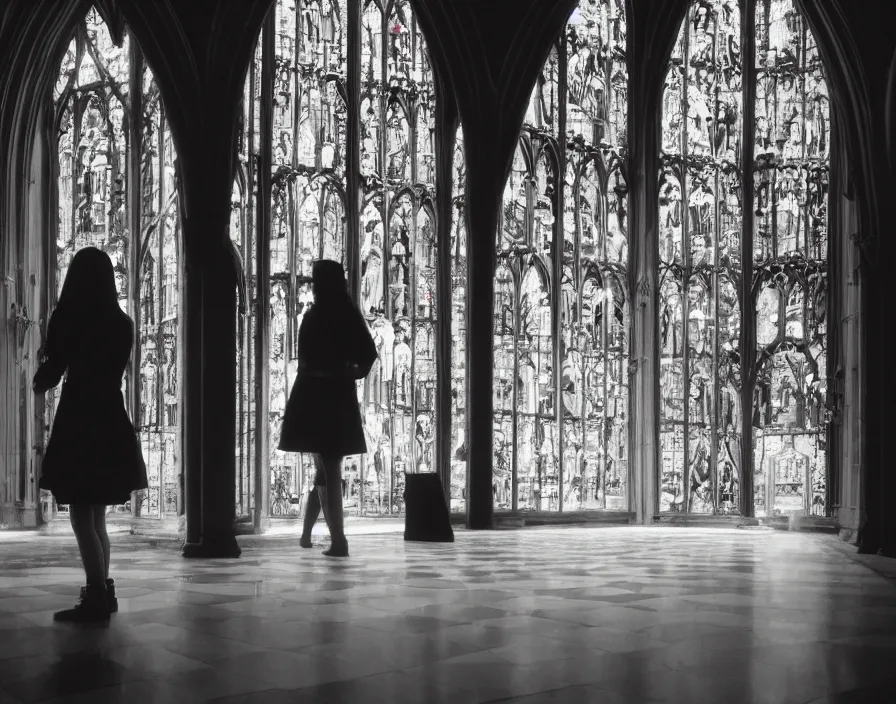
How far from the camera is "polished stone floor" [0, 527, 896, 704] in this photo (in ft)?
11.0

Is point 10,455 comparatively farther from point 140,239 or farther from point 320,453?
point 320,453

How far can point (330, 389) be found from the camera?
7.56m

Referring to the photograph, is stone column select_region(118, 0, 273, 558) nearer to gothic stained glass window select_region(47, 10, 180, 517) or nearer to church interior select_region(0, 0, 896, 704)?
church interior select_region(0, 0, 896, 704)

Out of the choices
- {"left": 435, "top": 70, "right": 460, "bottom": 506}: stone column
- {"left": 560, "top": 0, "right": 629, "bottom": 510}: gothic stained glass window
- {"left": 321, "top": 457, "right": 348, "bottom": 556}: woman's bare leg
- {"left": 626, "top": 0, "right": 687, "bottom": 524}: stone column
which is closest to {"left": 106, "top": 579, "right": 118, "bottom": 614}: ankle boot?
{"left": 321, "top": 457, "right": 348, "bottom": 556}: woman's bare leg

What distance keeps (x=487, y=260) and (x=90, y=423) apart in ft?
24.3

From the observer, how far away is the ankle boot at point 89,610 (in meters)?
4.64

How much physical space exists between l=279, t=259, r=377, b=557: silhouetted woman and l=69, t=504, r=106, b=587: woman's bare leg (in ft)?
8.28

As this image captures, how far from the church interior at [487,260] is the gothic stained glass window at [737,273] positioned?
0.03 meters

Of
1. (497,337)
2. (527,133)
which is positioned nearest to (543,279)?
(497,337)

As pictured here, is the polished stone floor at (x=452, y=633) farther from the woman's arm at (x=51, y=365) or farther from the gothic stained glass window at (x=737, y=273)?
the gothic stained glass window at (x=737, y=273)

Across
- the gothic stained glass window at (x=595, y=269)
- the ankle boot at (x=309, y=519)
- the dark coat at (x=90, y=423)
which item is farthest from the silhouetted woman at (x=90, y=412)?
the gothic stained glass window at (x=595, y=269)

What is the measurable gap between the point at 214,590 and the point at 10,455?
24.9ft

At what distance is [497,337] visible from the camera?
13.3 metres

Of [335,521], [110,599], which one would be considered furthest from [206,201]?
[110,599]
